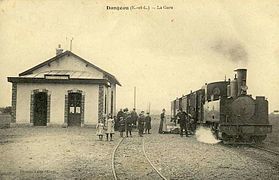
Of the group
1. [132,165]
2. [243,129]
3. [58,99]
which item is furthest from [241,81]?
[58,99]

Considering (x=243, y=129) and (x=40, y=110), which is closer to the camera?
(x=243, y=129)

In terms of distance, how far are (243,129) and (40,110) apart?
42.5ft

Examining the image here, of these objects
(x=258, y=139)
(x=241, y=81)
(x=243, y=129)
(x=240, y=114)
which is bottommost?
(x=258, y=139)

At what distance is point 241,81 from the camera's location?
14250 millimetres

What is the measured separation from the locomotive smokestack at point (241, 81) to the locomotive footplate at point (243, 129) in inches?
48.7

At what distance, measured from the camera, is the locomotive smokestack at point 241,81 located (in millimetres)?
14141

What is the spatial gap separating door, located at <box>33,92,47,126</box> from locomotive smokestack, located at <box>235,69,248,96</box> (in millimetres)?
12388

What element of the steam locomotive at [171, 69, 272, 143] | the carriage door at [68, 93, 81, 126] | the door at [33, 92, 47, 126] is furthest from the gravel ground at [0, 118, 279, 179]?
the door at [33, 92, 47, 126]

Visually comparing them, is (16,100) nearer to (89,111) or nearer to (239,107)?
(89,111)

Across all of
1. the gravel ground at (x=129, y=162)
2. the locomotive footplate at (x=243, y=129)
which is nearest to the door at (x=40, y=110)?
the gravel ground at (x=129, y=162)

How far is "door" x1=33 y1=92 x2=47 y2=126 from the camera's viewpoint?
2266 cm

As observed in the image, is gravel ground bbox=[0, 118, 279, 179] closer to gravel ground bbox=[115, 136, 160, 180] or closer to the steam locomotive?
gravel ground bbox=[115, 136, 160, 180]

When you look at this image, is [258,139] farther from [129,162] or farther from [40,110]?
[40,110]

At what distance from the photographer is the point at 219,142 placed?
52.4 feet
